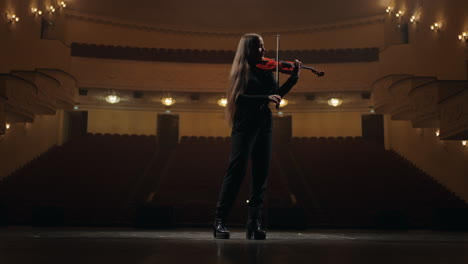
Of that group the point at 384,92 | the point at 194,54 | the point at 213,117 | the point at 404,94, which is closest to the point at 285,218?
the point at 404,94

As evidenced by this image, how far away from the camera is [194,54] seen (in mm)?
14734

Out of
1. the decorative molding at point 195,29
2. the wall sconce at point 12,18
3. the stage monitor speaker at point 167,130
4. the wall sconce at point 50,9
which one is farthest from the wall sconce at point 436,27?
the wall sconce at point 50,9

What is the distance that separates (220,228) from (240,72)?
33.6 inches

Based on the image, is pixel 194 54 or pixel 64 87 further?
pixel 194 54

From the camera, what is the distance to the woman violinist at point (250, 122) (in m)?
2.46

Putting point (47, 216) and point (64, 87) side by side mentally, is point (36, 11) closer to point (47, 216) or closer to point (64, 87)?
point (64, 87)

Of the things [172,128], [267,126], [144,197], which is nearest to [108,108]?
[172,128]

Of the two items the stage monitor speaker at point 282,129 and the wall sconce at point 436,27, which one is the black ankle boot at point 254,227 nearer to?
the wall sconce at point 436,27

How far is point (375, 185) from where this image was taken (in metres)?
9.74

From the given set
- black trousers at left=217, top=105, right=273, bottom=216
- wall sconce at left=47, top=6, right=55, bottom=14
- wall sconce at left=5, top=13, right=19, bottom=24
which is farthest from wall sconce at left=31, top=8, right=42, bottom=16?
black trousers at left=217, top=105, right=273, bottom=216

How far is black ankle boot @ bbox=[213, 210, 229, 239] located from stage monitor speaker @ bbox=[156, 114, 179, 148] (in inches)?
567

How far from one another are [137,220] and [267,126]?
511 centimetres

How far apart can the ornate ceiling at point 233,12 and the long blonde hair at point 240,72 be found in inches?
483

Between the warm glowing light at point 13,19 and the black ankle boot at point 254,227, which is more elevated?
the warm glowing light at point 13,19
